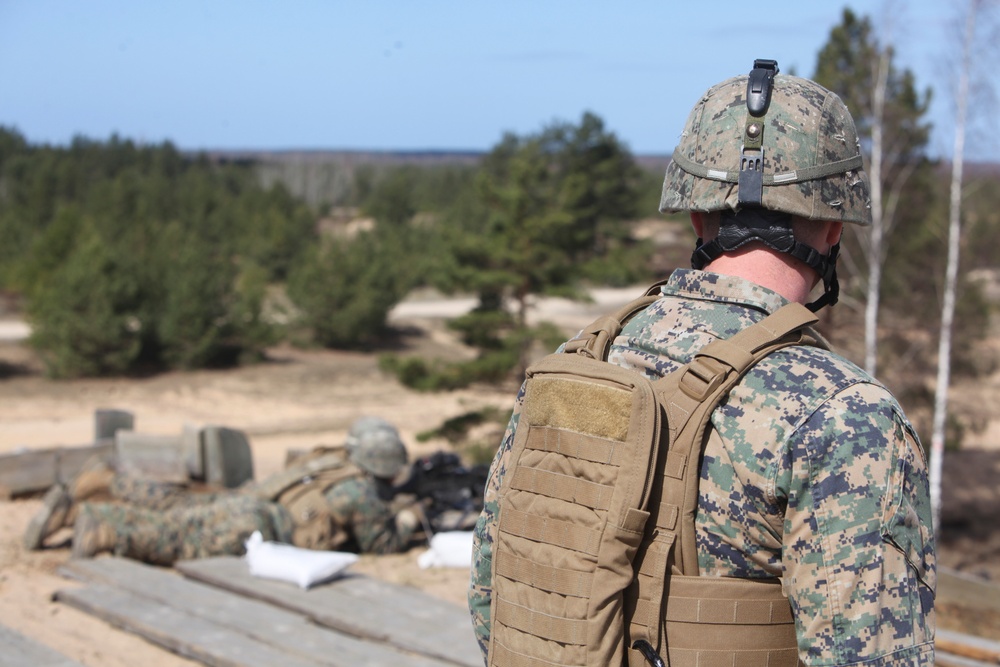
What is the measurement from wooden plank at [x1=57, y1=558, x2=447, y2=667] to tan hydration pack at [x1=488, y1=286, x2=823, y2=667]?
2820 mm

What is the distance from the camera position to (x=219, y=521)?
21.6 ft

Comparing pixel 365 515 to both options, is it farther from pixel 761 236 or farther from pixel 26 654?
pixel 761 236

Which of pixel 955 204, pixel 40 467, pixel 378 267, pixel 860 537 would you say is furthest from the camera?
pixel 378 267

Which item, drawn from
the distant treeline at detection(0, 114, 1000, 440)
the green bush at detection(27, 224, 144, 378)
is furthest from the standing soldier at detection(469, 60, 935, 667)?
the green bush at detection(27, 224, 144, 378)

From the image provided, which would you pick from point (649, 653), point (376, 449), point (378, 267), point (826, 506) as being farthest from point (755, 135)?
point (378, 267)

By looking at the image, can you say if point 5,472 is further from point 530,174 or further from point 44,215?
point 44,215

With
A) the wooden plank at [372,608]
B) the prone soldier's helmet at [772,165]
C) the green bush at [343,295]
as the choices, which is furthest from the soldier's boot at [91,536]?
the green bush at [343,295]

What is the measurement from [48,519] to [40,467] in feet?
7.35

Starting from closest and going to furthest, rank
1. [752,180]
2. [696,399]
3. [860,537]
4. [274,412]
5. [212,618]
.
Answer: [860,537] → [696,399] → [752,180] → [212,618] → [274,412]

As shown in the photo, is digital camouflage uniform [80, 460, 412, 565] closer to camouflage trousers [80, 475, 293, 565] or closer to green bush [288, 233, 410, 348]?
camouflage trousers [80, 475, 293, 565]

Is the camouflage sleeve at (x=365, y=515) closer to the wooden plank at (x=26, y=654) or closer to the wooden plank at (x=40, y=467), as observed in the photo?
the wooden plank at (x=26, y=654)

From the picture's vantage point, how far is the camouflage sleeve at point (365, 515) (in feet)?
22.7

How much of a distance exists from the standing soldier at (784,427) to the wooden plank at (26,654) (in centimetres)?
277

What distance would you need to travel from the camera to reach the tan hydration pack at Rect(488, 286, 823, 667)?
5.75 feet
